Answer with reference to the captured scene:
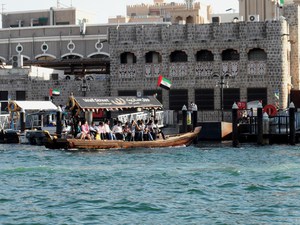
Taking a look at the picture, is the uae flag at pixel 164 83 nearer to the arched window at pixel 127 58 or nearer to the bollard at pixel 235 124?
the arched window at pixel 127 58

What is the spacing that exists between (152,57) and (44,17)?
97.1 ft

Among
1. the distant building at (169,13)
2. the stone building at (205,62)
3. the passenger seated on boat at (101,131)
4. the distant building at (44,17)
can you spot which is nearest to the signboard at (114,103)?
the passenger seated on boat at (101,131)

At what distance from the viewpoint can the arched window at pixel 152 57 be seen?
2840 inches

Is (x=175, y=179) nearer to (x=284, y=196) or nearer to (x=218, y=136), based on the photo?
(x=284, y=196)

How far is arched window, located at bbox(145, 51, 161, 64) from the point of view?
237 feet

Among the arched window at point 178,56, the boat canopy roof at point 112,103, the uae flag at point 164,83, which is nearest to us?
the boat canopy roof at point 112,103

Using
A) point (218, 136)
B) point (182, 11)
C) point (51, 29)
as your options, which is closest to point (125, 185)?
point (218, 136)

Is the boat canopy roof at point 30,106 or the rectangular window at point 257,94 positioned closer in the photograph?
the boat canopy roof at point 30,106

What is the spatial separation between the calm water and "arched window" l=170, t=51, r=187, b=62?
1008 inches

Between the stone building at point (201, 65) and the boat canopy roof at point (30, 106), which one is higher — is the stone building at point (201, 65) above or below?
above

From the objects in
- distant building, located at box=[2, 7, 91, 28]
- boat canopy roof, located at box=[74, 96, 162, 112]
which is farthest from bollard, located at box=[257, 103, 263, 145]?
distant building, located at box=[2, 7, 91, 28]

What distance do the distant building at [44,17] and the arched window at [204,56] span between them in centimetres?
2841

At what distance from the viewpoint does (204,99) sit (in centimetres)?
7038

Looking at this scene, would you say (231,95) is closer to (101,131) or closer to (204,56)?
(204,56)
